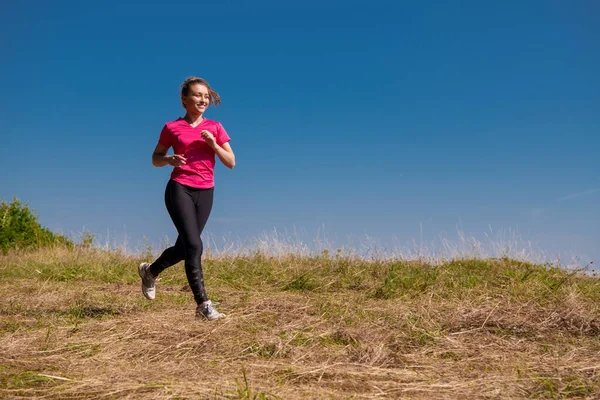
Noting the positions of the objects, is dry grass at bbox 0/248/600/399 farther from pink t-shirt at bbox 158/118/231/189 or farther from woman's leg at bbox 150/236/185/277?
pink t-shirt at bbox 158/118/231/189

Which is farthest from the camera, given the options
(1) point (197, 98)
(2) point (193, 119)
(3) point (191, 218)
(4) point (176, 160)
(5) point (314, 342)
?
(2) point (193, 119)

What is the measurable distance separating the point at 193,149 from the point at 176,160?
0.29 metres

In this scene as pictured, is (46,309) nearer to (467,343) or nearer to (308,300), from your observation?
(308,300)

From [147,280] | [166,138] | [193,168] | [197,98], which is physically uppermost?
[197,98]

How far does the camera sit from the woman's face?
5.51m

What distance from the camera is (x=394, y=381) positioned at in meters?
3.30

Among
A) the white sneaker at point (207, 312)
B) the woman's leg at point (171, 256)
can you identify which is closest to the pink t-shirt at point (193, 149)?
the woman's leg at point (171, 256)

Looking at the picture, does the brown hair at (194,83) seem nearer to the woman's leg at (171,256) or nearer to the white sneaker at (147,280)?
the woman's leg at (171,256)

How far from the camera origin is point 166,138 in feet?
18.2

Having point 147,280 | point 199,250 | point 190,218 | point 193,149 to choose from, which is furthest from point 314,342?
point 147,280

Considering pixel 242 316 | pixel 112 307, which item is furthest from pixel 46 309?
pixel 242 316

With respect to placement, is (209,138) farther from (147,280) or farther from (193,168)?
(147,280)

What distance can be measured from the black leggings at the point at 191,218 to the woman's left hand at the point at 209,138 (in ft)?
1.63

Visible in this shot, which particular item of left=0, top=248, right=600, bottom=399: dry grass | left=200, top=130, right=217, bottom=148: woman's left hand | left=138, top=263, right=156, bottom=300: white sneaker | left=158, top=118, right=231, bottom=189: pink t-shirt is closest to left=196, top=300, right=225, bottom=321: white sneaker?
left=0, top=248, right=600, bottom=399: dry grass
